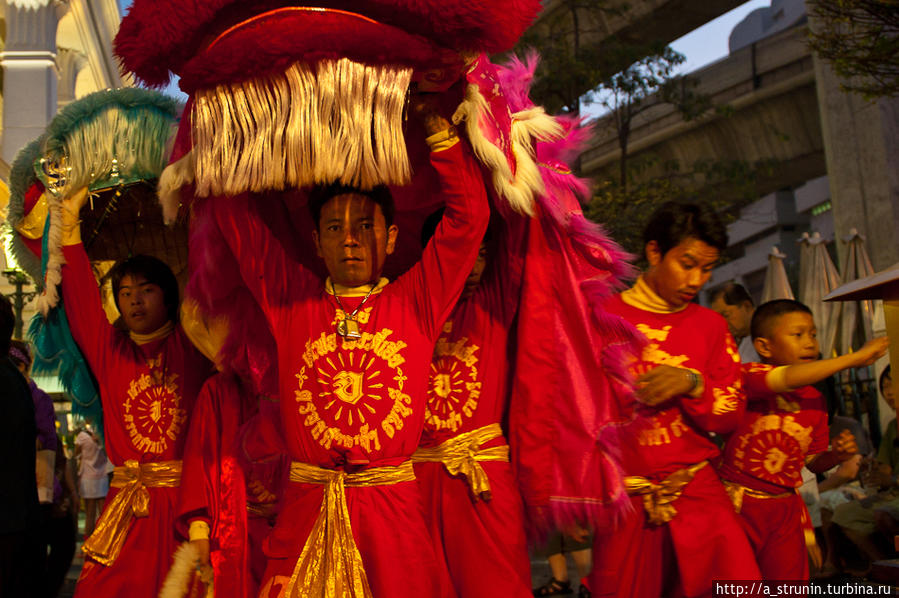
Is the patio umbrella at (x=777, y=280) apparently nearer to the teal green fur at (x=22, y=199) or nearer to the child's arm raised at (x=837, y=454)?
the child's arm raised at (x=837, y=454)

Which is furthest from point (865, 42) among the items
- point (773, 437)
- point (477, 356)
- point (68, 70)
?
point (68, 70)

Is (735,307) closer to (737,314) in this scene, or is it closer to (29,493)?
(737,314)

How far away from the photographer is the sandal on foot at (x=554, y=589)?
678 centimetres

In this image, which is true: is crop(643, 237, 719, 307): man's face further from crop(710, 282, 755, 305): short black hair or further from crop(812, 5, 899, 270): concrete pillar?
crop(812, 5, 899, 270): concrete pillar

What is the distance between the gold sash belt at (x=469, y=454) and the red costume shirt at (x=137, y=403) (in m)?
1.15

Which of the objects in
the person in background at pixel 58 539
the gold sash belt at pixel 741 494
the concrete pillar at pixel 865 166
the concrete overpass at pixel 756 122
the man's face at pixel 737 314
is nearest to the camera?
the gold sash belt at pixel 741 494

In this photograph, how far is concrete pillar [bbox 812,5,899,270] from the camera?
12.1 metres

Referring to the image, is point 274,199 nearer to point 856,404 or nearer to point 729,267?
point 856,404

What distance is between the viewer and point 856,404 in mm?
10672

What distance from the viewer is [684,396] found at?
149 inches

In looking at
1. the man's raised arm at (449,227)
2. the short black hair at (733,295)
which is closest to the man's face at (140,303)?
the man's raised arm at (449,227)

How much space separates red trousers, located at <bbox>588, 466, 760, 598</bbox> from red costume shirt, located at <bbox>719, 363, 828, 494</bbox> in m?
0.66

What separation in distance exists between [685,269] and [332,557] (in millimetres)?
1906

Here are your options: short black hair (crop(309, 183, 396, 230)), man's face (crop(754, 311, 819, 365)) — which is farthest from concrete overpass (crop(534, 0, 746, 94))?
short black hair (crop(309, 183, 396, 230))
